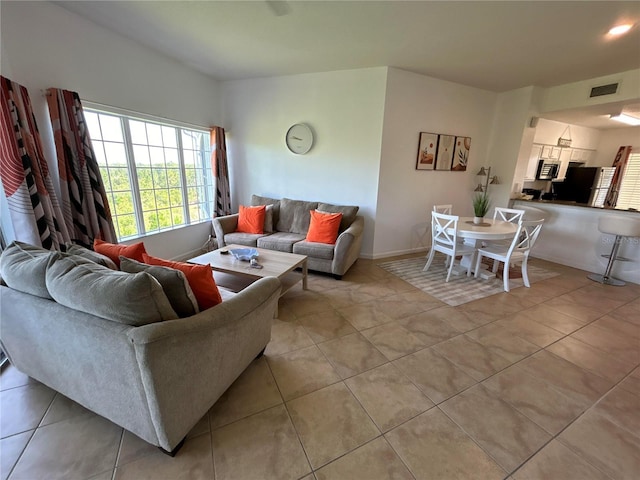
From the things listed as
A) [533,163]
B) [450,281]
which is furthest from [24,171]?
[533,163]

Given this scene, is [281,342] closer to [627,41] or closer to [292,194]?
[292,194]

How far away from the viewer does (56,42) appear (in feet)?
7.73

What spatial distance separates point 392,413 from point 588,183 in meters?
6.13

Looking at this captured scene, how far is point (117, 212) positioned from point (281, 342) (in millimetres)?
2587

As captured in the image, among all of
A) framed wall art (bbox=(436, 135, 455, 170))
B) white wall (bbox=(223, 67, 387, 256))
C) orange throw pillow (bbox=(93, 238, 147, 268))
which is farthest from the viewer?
framed wall art (bbox=(436, 135, 455, 170))

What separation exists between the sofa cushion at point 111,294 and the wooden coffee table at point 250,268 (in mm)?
1092

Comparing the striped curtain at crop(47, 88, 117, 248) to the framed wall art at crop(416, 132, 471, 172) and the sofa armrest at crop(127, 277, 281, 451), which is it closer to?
the sofa armrest at crop(127, 277, 281, 451)

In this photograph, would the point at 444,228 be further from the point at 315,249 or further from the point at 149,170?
the point at 149,170

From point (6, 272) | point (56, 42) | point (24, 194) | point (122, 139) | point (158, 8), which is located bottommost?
point (6, 272)

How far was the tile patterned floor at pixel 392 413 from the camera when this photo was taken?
125cm

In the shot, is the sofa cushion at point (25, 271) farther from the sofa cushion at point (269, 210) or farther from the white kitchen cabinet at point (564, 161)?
the white kitchen cabinet at point (564, 161)

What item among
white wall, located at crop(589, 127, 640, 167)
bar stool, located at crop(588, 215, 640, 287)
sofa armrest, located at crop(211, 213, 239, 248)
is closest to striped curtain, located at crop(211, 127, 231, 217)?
sofa armrest, located at crop(211, 213, 239, 248)

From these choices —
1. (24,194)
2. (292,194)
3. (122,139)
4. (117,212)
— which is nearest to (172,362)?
(24,194)

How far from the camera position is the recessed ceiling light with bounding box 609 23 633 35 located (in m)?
2.38
